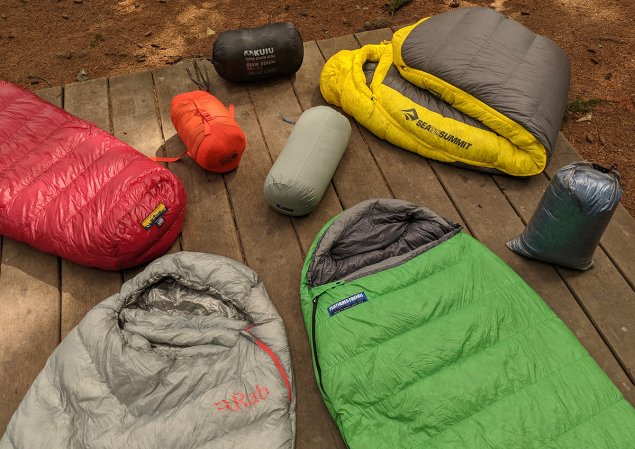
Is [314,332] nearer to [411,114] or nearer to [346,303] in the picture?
[346,303]

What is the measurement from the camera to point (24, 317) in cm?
208

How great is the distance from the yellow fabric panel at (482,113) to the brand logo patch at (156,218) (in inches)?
55.7

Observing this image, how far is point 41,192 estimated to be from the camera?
217 cm

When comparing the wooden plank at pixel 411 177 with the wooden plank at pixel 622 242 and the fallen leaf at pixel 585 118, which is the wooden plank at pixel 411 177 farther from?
the fallen leaf at pixel 585 118

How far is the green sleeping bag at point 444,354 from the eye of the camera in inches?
64.8

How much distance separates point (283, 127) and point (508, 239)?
130cm

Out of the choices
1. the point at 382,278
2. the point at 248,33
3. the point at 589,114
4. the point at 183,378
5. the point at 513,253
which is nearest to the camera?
the point at 183,378

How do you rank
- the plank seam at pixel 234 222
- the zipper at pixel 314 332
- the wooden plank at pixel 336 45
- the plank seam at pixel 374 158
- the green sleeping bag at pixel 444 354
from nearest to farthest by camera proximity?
1. the green sleeping bag at pixel 444 354
2. the zipper at pixel 314 332
3. the plank seam at pixel 234 222
4. the plank seam at pixel 374 158
5. the wooden plank at pixel 336 45

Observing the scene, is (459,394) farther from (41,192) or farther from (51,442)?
(41,192)

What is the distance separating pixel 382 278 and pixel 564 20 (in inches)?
109

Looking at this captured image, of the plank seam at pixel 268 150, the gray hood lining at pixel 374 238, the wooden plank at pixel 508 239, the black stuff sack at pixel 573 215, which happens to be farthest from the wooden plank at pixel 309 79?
the black stuff sack at pixel 573 215

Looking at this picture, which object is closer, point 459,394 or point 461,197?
point 459,394

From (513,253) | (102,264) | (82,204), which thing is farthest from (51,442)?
(513,253)

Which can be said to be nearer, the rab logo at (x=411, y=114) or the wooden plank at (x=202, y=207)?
the wooden plank at (x=202, y=207)
